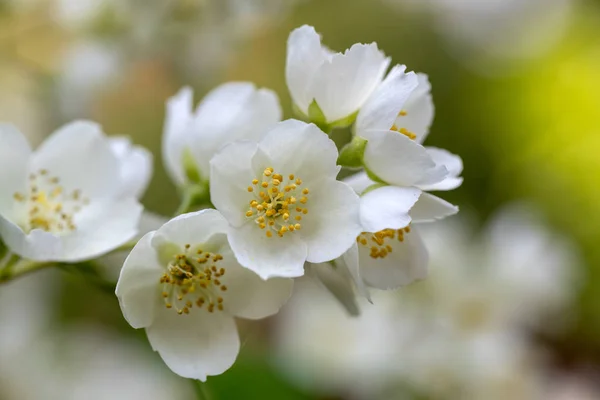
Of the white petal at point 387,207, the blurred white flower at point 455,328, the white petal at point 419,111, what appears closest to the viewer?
the white petal at point 387,207

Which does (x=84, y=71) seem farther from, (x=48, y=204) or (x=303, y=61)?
(x=303, y=61)

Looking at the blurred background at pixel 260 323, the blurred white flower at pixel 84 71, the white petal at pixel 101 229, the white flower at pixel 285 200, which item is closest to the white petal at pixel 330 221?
the white flower at pixel 285 200

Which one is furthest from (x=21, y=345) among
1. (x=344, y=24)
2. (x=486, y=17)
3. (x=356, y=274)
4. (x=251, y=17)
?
(x=486, y=17)

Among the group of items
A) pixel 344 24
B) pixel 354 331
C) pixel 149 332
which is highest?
pixel 149 332

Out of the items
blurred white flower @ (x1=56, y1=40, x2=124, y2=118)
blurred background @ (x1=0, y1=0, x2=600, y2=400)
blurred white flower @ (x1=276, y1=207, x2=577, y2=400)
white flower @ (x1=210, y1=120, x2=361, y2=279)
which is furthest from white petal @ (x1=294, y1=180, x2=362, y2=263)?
blurred white flower @ (x1=56, y1=40, x2=124, y2=118)

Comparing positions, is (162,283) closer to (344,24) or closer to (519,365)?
(519,365)

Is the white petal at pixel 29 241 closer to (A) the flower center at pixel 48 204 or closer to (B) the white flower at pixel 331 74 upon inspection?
(A) the flower center at pixel 48 204

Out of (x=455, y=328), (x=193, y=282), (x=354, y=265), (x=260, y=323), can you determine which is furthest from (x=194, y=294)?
(x=260, y=323)
